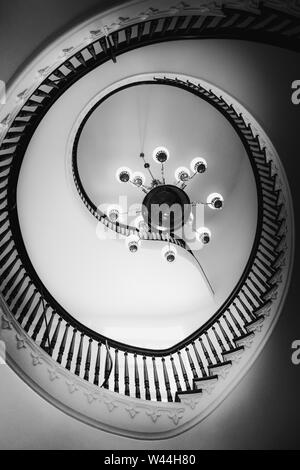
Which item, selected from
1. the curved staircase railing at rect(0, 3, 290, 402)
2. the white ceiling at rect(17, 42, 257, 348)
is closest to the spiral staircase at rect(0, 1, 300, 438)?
the curved staircase railing at rect(0, 3, 290, 402)

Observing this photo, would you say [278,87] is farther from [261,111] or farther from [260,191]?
[260,191]

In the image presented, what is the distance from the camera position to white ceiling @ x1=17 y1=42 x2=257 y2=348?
681 centimetres

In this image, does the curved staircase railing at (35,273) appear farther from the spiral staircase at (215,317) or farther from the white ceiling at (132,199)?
the white ceiling at (132,199)

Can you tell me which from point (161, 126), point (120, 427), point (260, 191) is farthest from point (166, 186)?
point (120, 427)

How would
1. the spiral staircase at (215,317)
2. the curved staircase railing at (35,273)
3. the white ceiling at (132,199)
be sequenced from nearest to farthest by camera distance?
1. the spiral staircase at (215,317)
2. the curved staircase railing at (35,273)
3. the white ceiling at (132,199)

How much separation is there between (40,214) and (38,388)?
3858mm

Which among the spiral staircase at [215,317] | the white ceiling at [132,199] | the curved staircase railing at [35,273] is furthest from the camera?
the white ceiling at [132,199]

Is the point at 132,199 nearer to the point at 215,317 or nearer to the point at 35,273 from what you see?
the point at 215,317

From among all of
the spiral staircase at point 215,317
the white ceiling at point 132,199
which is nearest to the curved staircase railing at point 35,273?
the spiral staircase at point 215,317

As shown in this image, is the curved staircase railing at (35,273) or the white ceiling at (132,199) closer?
the curved staircase railing at (35,273)

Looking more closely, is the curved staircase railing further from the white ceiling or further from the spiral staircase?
the white ceiling

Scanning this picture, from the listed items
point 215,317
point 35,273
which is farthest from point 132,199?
point 35,273

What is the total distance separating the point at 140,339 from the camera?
7.69 metres

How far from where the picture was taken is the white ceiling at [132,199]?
22.3 feet
